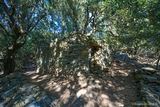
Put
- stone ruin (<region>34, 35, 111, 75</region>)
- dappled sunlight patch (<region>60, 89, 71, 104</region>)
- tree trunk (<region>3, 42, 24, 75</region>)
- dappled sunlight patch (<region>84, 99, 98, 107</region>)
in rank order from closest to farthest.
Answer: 1. dappled sunlight patch (<region>84, 99, 98, 107</region>)
2. dappled sunlight patch (<region>60, 89, 71, 104</region>)
3. stone ruin (<region>34, 35, 111, 75</region>)
4. tree trunk (<region>3, 42, 24, 75</region>)

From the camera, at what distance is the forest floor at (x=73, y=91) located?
1129 cm

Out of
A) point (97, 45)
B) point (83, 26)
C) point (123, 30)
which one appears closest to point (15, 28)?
point (97, 45)

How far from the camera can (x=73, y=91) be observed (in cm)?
1209

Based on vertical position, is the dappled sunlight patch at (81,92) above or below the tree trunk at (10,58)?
below

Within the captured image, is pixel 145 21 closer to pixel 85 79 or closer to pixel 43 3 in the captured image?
pixel 85 79

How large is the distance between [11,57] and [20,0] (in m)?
4.28

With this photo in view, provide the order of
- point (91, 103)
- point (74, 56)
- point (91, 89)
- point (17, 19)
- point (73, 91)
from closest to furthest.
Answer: point (91, 103) < point (91, 89) < point (73, 91) < point (74, 56) < point (17, 19)

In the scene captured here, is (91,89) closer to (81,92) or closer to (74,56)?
(81,92)

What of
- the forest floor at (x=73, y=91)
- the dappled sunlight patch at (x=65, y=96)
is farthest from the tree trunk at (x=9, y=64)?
the dappled sunlight patch at (x=65, y=96)

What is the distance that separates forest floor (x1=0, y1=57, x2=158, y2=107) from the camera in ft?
37.0

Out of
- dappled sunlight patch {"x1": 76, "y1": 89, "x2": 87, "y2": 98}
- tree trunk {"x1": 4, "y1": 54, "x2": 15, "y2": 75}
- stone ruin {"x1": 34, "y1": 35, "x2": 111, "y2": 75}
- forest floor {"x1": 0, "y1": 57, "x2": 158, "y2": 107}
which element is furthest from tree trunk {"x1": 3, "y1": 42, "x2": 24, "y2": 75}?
dappled sunlight patch {"x1": 76, "y1": 89, "x2": 87, "y2": 98}

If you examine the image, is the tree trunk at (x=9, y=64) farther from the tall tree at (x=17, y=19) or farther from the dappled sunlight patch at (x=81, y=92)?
the dappled sunlight patch at (x=81, y=92)

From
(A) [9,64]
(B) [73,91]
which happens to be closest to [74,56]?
(B) [73,91]

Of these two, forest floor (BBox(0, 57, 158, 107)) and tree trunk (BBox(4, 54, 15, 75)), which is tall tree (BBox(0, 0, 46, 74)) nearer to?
tree trunk (BBox(4, 54, 15, 75))
